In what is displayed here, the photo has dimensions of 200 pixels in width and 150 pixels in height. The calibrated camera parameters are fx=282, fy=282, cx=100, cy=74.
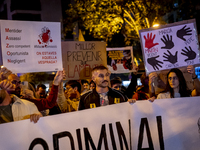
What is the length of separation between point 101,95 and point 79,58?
1840 mm

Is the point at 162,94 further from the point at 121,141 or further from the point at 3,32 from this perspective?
the point at 3,32

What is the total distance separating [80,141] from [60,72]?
1027 millimetres

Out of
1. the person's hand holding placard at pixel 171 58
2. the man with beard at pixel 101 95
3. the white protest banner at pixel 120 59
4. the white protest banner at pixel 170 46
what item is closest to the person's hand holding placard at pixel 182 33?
the white protest banner at pixel 170 46

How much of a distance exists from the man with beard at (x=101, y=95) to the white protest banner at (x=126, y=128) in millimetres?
233

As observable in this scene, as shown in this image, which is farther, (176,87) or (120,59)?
(120,59)

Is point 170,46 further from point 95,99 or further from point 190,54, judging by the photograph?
point 95,99

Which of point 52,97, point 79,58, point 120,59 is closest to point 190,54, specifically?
point 52,97

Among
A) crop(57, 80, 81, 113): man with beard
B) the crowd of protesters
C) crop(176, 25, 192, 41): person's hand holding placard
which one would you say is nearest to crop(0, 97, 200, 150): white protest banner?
the crowd of protesters

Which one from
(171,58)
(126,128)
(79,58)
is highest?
(79,58)

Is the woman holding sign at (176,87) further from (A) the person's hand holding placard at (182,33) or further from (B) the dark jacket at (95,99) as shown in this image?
(B) the dark jacket at (95,99)

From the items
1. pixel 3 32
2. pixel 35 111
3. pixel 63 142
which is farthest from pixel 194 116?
pixel 3 32

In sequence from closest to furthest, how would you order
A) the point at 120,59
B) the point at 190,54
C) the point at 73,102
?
the point at 190,54
the point at 73,102
the point at 120,59

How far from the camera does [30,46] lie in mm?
3857

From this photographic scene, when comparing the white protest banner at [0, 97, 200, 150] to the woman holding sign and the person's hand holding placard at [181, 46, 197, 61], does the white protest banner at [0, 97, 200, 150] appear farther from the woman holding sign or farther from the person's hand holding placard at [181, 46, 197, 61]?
the person's hand holding placard at [181, 46, 197, 61]
